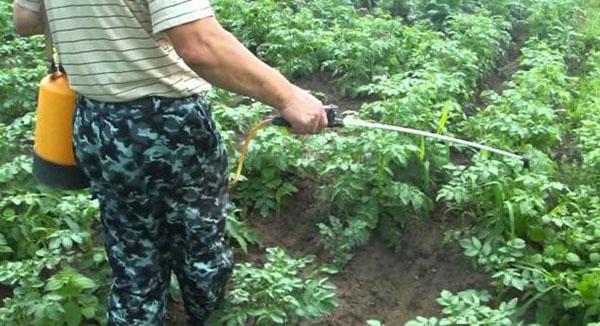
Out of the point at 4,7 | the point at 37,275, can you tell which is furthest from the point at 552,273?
the point at 4,7

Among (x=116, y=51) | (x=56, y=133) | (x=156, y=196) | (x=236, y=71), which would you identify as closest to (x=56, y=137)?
(x=56, y=133)

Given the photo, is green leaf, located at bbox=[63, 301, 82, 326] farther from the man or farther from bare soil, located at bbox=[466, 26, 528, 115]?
bare soil, located at bbox=[466, 26, 528, 115]

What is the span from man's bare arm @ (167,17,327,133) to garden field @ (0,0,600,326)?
35.0 inches

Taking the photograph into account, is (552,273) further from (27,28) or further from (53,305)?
(27,28)

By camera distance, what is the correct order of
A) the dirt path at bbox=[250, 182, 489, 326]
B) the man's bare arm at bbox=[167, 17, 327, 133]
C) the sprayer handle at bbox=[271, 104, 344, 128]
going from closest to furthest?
the man's bare arm at bbox=[167, 17, 327, 133] → the sprayer handle at bbox=[271, 104, 344, 128] → the dirt path at bbox=[250, 182, 489, 326]

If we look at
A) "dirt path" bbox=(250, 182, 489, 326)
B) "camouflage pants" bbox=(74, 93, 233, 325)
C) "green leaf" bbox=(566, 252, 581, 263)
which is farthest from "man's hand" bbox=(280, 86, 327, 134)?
"green leaf" bbox=(566, 252, 581, 263)

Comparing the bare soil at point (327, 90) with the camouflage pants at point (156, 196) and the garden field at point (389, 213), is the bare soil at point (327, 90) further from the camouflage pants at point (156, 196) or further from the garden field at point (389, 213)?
the camouflage pants at point (156, 196)

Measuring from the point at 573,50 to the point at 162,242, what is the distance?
14.8 feet

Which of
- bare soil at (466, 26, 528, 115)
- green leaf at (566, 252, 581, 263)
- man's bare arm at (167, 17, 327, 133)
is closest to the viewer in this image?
man's bare arm at (167, 17, 327, 133)

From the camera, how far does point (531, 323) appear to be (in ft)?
12.0

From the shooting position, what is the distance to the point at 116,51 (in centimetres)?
271

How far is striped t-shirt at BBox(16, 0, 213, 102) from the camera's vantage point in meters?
2.65

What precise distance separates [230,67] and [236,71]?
0.09 feet

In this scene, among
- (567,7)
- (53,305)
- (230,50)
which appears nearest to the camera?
(230,50)
